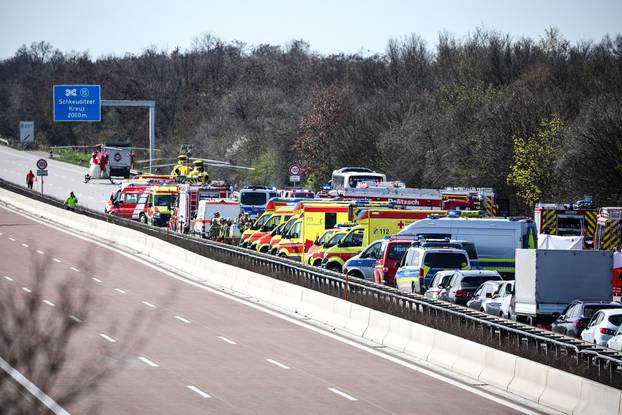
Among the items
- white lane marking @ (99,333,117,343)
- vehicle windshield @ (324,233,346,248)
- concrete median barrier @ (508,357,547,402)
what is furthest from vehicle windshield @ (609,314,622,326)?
vehicle windshield @ (324,233,346,248)

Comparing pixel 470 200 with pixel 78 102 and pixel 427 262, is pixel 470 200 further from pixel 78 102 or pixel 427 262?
pixel 78 102

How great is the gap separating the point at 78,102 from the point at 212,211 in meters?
26.2

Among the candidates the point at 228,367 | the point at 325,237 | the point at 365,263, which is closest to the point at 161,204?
the point at 325,237

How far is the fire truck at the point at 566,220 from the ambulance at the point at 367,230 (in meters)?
5.88

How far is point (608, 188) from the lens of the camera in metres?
58.6

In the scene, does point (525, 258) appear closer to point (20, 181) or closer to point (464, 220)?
point (464, 220)

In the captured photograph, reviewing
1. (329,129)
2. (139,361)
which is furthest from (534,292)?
(329,129)

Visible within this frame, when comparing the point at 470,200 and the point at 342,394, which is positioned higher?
the point at 470,200

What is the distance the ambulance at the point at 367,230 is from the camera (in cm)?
3941

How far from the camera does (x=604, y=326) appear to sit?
23281mm

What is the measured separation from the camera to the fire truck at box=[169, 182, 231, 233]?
57562mm

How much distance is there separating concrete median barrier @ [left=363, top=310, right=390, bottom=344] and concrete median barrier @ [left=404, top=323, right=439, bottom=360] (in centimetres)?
150

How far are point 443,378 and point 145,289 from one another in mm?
17317

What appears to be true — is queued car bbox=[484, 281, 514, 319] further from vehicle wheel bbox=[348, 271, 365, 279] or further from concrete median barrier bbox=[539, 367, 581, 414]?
vehicle wheel bbox=[348, 271, 365, 279]
